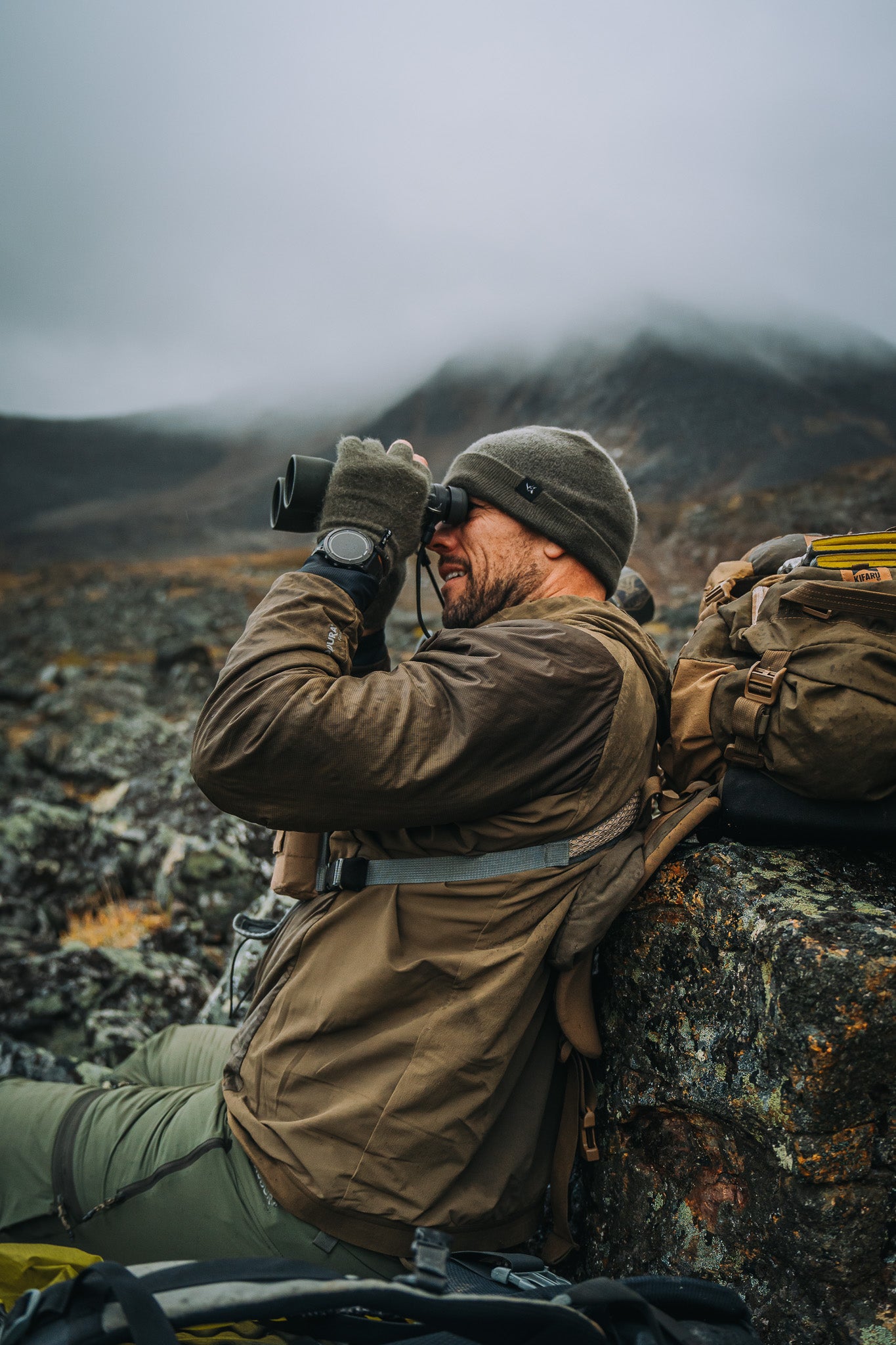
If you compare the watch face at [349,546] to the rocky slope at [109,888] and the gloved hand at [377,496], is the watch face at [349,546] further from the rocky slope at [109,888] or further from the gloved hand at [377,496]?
the rocky slope at [109,888]

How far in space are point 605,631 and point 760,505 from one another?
4254 cm

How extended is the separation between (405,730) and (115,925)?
5044 millimetres

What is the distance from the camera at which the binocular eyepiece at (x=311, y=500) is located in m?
2.49

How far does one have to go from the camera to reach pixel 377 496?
2.45 m

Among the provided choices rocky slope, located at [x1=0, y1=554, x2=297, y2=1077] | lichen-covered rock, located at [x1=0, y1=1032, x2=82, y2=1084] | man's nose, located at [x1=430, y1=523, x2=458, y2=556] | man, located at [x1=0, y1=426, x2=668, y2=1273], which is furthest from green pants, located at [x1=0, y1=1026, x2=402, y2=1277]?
man's nose, located at [x1=430, y1=523, x2=458, y2=556]

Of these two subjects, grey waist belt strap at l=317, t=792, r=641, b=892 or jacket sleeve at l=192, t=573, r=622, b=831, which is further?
grey waist belt strap at l=317, t=792, r=641, b=892

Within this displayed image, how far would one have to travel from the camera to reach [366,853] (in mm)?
2207

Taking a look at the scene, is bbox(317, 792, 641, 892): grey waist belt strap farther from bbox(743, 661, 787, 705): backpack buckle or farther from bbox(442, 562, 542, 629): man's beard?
bbox(442, 562, 542, 629): man's beard

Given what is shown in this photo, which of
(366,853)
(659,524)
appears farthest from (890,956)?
(659,524)

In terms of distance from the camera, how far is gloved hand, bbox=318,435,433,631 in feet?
7.98

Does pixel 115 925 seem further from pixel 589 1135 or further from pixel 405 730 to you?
pixel 405 730

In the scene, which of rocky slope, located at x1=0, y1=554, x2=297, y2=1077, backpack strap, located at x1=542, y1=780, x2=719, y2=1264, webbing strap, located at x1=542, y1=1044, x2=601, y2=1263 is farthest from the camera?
rocky slope, located at x1=0, y1=554, x2=297, y2=1077

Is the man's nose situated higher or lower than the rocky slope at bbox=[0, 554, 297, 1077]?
higher

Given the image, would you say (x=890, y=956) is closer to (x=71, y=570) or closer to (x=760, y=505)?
(x=760, y=505)
